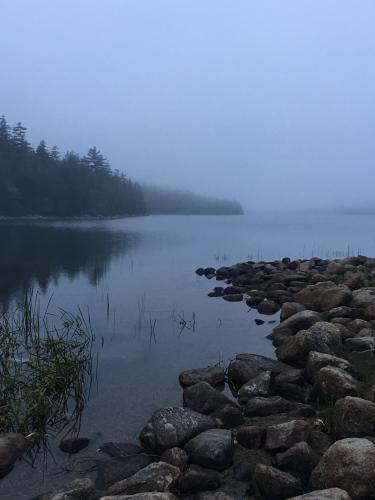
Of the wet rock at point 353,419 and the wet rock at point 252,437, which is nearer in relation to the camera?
the wet rock at point 353,419

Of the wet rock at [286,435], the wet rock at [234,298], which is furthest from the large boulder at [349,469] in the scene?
the wet rock at [234,298]

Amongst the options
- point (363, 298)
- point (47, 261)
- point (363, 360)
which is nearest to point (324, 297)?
point (363, 298)

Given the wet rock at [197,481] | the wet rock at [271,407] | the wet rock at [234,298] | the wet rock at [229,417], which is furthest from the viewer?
the wet rock at [234,298]

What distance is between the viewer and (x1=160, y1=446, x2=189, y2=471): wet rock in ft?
20.7

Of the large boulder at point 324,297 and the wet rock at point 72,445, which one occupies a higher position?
the large boulder at point 324,297

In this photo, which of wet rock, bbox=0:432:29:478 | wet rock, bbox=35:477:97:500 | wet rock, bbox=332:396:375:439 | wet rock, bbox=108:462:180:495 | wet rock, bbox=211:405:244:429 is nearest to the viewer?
wet rock, bbox=35:477:97:500

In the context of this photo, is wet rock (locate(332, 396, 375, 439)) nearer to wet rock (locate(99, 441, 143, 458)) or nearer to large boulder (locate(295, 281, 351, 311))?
wet rock (locate(99, 441, 143, 458))

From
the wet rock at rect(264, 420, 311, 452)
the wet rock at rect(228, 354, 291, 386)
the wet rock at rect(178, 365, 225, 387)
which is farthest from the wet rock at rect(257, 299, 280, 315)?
the wet rock at rect(264, 420, 311, 452)

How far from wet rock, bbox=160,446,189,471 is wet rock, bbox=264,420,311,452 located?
1.37 meters

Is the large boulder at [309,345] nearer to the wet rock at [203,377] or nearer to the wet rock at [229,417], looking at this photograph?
the wet rock at [203,377]

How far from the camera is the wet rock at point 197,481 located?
19.0 feet

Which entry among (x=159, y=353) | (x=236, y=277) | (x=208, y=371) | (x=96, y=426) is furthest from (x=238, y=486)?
(x=236, y=277)

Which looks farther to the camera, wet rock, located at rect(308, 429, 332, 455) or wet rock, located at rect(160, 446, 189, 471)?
wet rock, located at rect(308, 429, 332, 455)

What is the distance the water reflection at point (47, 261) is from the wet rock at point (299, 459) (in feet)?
45.0
